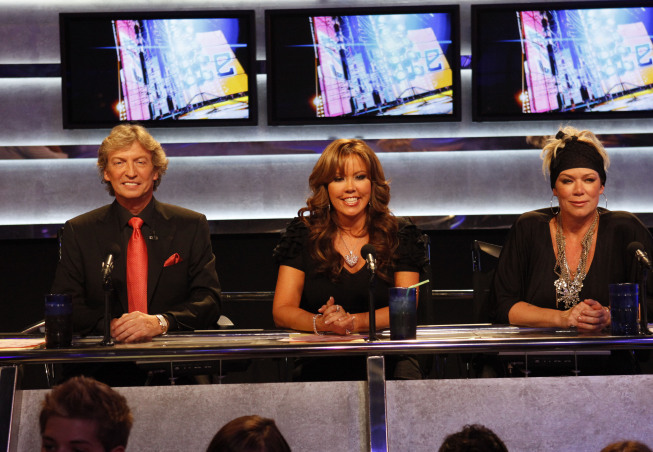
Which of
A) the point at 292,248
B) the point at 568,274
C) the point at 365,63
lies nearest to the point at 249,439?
the point at 292,248

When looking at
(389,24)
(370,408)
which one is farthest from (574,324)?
(389,24)

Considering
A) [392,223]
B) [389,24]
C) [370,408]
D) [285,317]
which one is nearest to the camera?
[370,408]

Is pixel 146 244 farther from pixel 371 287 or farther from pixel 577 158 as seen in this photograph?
pixel 577 158

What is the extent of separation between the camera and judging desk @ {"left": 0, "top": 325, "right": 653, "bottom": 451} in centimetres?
220

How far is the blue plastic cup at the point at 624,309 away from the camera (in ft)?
7.70

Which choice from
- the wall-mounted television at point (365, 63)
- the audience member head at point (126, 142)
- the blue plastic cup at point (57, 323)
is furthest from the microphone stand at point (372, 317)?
the wall-mounted television at point (365, 63)

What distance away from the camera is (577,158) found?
303 centimetres

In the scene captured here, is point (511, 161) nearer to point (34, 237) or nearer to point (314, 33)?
point (314, 33)

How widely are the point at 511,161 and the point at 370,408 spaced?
8.64 feet

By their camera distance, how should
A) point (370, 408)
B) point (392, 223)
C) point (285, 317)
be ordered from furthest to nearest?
point (392, 223)
point (285, 317)
point (370, 408)

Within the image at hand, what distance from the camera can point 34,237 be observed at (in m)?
4.40

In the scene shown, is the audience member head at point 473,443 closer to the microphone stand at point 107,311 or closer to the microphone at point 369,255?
the microphone at point 369,255

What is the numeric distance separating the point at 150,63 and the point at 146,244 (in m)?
1.56

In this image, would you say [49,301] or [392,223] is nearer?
[49,301]
